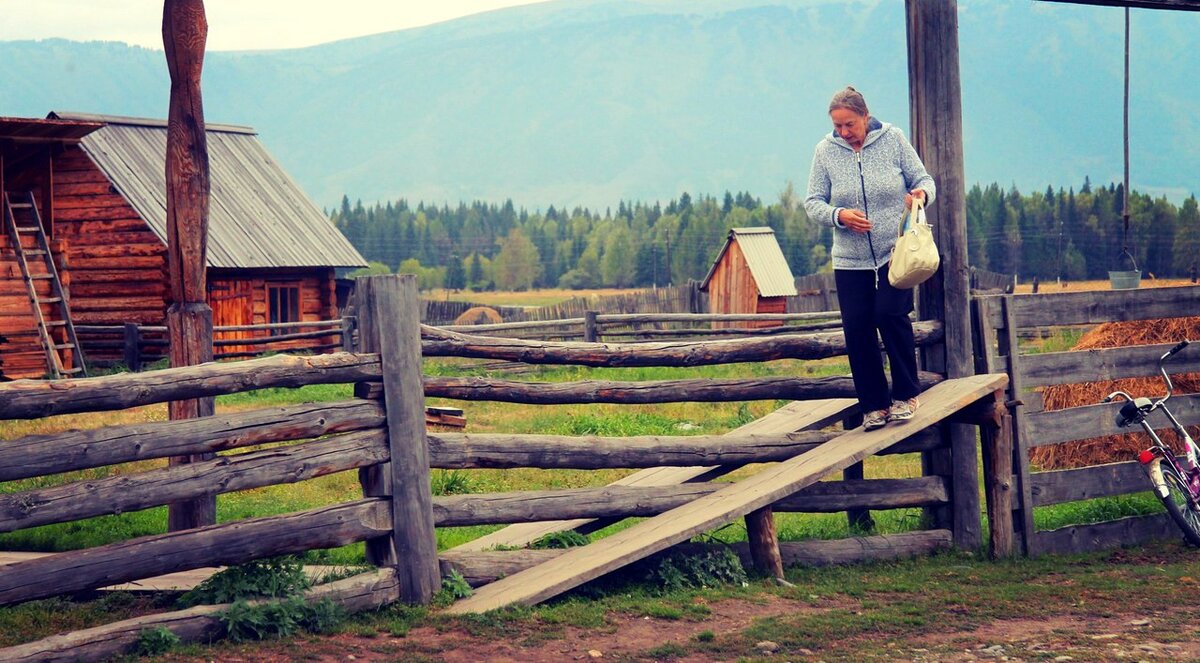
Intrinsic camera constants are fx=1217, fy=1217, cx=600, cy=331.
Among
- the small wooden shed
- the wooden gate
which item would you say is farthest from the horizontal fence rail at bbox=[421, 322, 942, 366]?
the small wooden shed

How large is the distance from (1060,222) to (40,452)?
9175 cm

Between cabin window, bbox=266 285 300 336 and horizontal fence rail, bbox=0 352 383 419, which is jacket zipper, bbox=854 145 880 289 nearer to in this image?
horizontal fence rail, bbox=0 352 383 419

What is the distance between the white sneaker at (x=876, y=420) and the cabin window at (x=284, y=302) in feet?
70.3

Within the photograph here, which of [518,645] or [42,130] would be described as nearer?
[518,645]

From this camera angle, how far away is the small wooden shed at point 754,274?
35.7 meters

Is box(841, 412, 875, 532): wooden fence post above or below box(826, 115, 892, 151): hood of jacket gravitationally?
below

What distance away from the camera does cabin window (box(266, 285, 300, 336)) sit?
2694 centimetres

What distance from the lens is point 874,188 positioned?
6.84 meters

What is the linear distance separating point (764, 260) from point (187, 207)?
30.7 meters

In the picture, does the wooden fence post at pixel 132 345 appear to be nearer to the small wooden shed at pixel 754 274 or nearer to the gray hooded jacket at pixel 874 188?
the gray hooded jacket at pixel 874 188

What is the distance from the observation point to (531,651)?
525cm

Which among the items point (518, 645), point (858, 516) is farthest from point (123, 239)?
point (518, 645)

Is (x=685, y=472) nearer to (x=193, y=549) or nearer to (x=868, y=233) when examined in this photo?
(x=868, y=233)

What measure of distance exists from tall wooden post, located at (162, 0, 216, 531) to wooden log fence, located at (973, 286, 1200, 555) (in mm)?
4623
